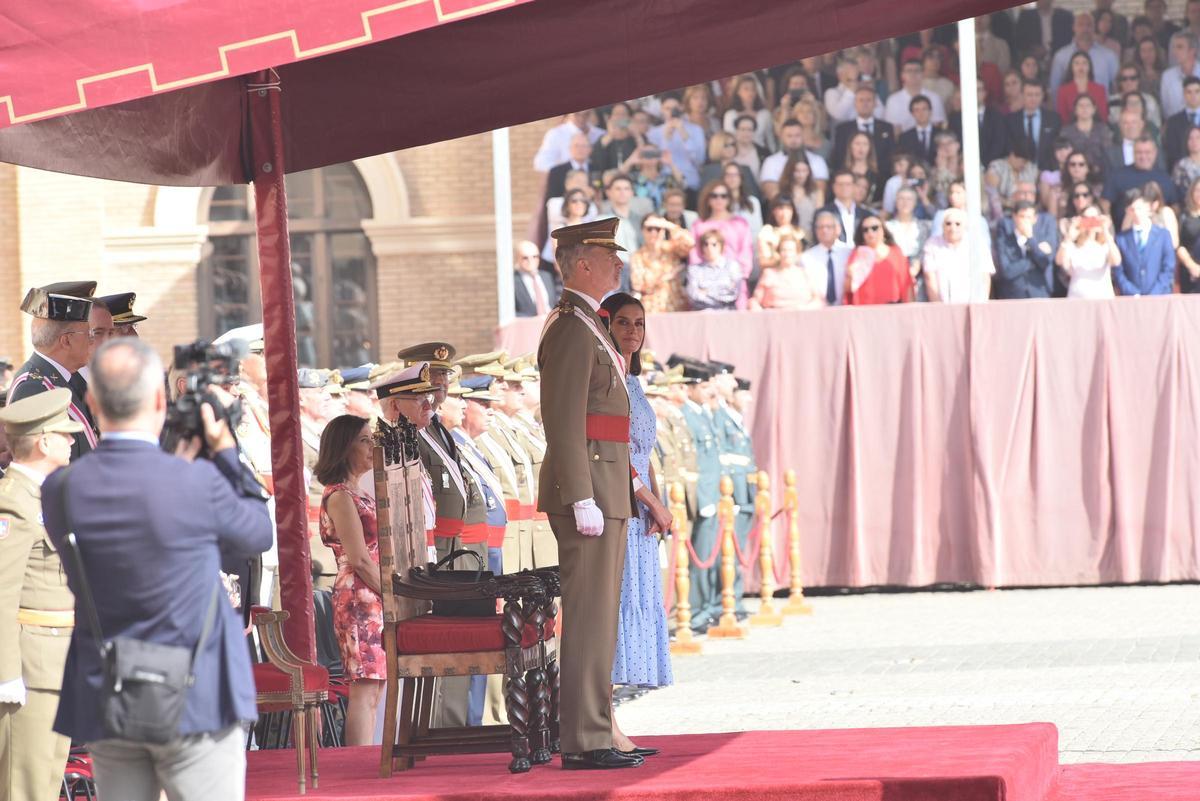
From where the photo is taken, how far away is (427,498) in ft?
23.5

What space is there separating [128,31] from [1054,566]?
42.2 ft

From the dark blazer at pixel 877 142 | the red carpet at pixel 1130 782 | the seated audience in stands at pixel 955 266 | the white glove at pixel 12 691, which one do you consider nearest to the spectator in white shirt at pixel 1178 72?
the seated audience in stands at pixel 955 266

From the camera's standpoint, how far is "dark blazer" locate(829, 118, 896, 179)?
17.4 meters

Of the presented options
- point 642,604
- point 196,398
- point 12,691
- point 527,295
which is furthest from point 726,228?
point 196,398

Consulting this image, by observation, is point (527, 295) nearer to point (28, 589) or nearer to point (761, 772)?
point (761, 772)

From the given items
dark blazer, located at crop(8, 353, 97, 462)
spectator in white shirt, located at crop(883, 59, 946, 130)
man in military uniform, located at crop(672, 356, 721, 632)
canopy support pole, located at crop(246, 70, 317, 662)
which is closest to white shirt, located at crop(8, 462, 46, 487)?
dark blazer, located at crop(8, 353, 97, 462)

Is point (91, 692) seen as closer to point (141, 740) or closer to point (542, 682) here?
point (141, 740)

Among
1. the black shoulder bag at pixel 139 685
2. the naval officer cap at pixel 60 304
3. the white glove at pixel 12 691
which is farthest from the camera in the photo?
the naval officer cap at pixel 60 304

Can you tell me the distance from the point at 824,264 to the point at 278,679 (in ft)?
37.8

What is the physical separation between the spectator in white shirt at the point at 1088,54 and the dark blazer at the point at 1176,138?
31.2 inches

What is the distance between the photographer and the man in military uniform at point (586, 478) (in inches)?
243

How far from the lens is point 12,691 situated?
5.50 metres

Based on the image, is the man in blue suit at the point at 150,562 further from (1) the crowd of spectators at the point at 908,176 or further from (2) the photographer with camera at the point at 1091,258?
(2) the photographer with camera at the point at 1091,258

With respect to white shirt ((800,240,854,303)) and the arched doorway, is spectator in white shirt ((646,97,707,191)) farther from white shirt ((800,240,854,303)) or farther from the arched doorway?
the arched doorway
